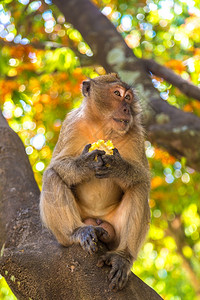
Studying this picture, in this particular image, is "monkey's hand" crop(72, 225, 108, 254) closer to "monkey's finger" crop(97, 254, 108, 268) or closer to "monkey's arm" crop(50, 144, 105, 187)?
"monkey's finger" crop(97, 254, 108, 268)

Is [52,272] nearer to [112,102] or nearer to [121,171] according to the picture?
[121,171]

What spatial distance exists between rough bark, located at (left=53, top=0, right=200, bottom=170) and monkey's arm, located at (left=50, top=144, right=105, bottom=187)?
1.27 metres

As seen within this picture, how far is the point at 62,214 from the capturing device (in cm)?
446

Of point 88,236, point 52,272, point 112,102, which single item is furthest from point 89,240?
point 112,102

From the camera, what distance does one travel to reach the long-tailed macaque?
445 cm

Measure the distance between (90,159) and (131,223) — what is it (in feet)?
2.51

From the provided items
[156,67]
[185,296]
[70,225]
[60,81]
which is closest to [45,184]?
[70,225]

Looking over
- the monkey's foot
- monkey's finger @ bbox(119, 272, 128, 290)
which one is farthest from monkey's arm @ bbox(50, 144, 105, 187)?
monkey's finger @ bbox(119, 272, 128, 290)

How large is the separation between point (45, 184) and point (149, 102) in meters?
1.86

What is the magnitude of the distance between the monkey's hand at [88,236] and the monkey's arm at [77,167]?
573mm

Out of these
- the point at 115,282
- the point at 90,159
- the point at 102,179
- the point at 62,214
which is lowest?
the point at 102,179

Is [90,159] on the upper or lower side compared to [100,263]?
upper

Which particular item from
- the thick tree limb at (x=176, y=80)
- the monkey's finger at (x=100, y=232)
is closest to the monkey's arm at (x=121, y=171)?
the monkey's finger at (x=100, y=232)

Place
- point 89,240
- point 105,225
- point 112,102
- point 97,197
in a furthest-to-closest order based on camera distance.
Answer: point 112,102
point 97,197
point 105,225
point 89,240
